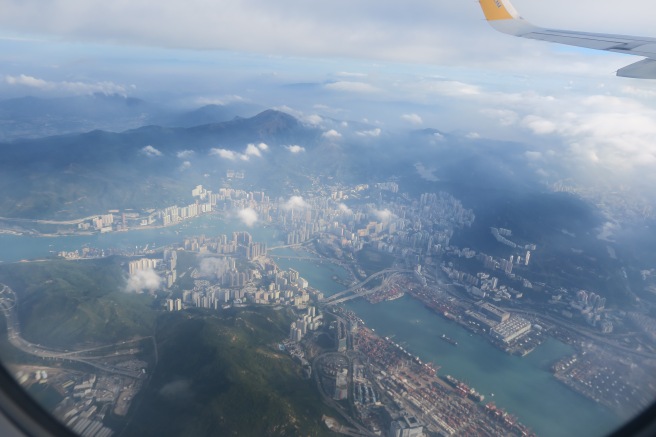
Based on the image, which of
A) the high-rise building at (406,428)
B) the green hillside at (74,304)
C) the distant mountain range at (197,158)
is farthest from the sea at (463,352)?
the distant mountain range at (197,158)

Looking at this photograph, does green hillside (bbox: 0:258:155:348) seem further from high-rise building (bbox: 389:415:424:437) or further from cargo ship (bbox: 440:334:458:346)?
cargo ship (bbox: 440:334:458:346)

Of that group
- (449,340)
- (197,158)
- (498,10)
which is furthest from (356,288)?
(197,158)

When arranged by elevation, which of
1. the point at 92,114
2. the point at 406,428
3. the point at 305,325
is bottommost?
the point at 305,325

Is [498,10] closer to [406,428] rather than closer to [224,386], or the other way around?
[406,428]

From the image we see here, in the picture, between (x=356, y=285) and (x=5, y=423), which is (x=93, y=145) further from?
(x=5, y=423)

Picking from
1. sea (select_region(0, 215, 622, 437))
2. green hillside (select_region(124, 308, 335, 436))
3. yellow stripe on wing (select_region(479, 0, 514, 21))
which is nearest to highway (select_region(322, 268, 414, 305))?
sea (select_region(0, 215, 622, 437))

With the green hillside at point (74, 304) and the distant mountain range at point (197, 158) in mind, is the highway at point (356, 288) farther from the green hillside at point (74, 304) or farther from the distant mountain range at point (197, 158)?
the distant mountain range at point (197, 158)
